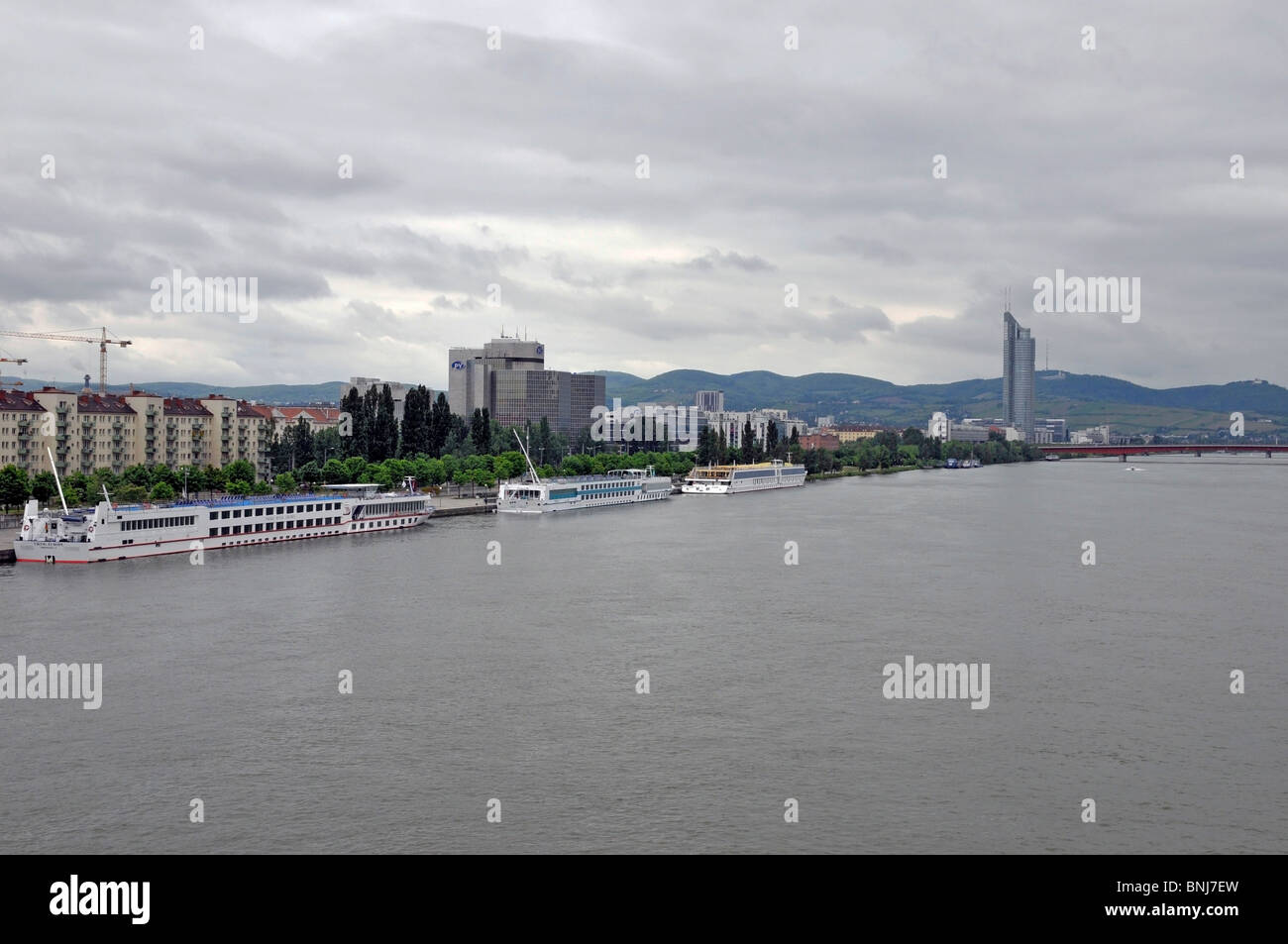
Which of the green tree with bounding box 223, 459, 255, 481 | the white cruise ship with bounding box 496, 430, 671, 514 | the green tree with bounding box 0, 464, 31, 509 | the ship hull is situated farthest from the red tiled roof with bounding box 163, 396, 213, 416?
the ship hull

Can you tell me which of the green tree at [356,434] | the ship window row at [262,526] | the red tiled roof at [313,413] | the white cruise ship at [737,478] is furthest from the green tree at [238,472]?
the red tiled roof at [313,413]

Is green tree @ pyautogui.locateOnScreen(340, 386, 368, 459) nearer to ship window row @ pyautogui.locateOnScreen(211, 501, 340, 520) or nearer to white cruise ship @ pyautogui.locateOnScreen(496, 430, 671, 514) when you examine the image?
white cruise ship @ pyautogui.locateOnScreen(496, 430, 671, 514)

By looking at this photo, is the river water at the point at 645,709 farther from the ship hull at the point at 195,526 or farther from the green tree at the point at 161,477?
the green tree at the point at 161,477

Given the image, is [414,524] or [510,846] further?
[414,524]
